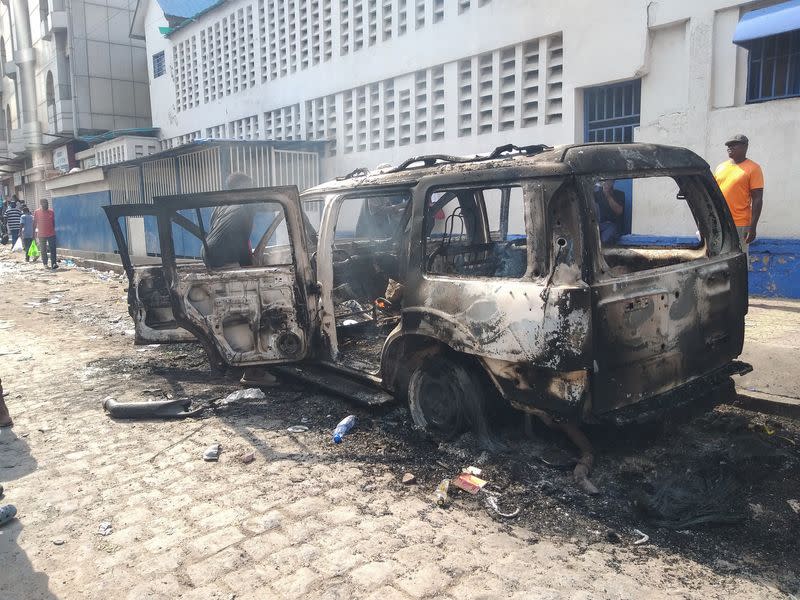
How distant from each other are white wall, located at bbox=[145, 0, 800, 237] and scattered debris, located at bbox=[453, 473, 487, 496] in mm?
5846

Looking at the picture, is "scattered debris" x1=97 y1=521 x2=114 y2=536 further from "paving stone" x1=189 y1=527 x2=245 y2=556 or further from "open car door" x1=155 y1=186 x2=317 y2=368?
"open car door" x1=155 y1=186 x2=317 y2=368

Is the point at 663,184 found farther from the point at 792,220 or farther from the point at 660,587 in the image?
the point at 660,587

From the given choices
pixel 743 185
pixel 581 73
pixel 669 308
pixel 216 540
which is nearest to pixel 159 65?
pixel 581 73

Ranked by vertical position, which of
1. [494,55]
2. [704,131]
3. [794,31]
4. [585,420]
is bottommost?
[585,420]

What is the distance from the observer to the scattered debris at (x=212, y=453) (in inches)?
154

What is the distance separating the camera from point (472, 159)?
12.5 ft

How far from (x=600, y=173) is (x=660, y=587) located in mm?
1904

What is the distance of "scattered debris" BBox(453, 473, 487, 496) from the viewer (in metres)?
3.37

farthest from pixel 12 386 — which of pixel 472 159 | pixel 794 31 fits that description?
pixel 794 31

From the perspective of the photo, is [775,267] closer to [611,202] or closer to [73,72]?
[611,202]

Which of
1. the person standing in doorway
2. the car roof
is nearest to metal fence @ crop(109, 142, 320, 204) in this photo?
the person standing in doorway

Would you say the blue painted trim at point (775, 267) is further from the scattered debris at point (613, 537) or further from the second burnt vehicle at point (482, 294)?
the scattered debris at point (613, 537)

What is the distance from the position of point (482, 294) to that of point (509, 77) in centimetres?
760

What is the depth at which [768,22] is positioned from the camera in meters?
6.66
